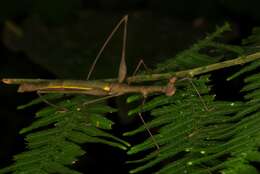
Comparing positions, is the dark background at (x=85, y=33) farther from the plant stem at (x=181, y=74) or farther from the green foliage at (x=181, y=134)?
the green foliage at (x=181, y=134)

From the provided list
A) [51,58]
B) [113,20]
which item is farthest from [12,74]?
[113,20]

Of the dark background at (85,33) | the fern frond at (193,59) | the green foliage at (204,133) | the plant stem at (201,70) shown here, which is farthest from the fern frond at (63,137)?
the dark background at (85,33)

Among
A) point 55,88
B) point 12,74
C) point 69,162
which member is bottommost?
point 69,162

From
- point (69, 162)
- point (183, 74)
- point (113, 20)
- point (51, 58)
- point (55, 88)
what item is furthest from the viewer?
point (113, 20)

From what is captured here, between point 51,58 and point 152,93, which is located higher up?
point 51,58

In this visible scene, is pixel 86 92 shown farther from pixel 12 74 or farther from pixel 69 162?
pixel 12 74

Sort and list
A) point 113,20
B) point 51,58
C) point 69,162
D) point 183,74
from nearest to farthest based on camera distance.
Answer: point 69,162
point 183,74
point 51,58
point 113,20

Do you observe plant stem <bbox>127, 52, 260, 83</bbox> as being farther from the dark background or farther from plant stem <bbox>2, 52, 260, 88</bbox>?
the dark background
